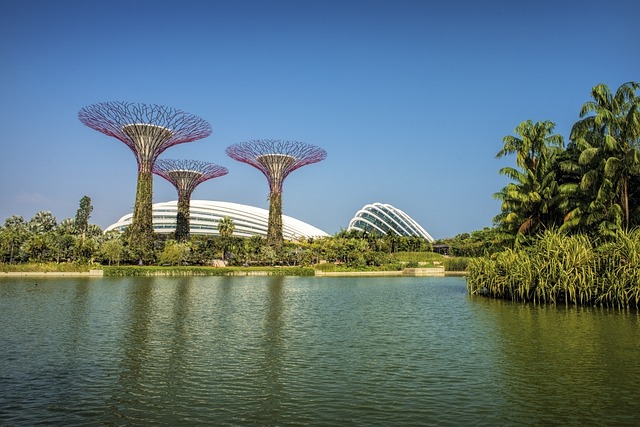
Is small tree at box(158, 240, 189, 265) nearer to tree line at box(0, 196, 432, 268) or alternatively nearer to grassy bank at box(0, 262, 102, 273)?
tree line at box(0, 196, 432, 268)

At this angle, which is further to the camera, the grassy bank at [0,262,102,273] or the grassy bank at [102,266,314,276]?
the grassy bank at [102,266,314,276]

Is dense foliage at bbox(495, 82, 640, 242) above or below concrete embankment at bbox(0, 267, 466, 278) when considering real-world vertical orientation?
above

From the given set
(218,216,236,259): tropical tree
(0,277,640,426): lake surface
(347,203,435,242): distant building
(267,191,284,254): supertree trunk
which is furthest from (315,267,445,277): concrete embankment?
(347,203,435,242): distant building

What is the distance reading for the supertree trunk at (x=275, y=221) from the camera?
3250 inches

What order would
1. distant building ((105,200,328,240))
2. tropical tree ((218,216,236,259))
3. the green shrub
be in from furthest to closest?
distant building ((105,200,328,240)) → the green shrub → tropical tree ((218,216,236,259))

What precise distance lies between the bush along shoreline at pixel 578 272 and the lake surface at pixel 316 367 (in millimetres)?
2285

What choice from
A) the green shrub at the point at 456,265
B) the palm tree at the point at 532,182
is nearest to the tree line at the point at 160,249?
the green shrub at the point at 456,265

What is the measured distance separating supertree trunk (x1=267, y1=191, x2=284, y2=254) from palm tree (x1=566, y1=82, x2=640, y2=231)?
56371 millimetres

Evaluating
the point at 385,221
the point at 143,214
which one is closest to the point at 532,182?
the point at 143,214

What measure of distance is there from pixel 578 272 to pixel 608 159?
256 inches

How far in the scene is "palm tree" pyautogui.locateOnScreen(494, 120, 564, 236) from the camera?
3269cm

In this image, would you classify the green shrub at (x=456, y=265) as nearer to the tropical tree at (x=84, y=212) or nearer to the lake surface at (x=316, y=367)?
the lake surface at (x=316, y=367)

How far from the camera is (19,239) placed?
60938 mm

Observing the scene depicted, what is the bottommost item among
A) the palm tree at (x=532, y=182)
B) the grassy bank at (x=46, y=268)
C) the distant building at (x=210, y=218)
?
the grassy bank at (x=46, y=268)
